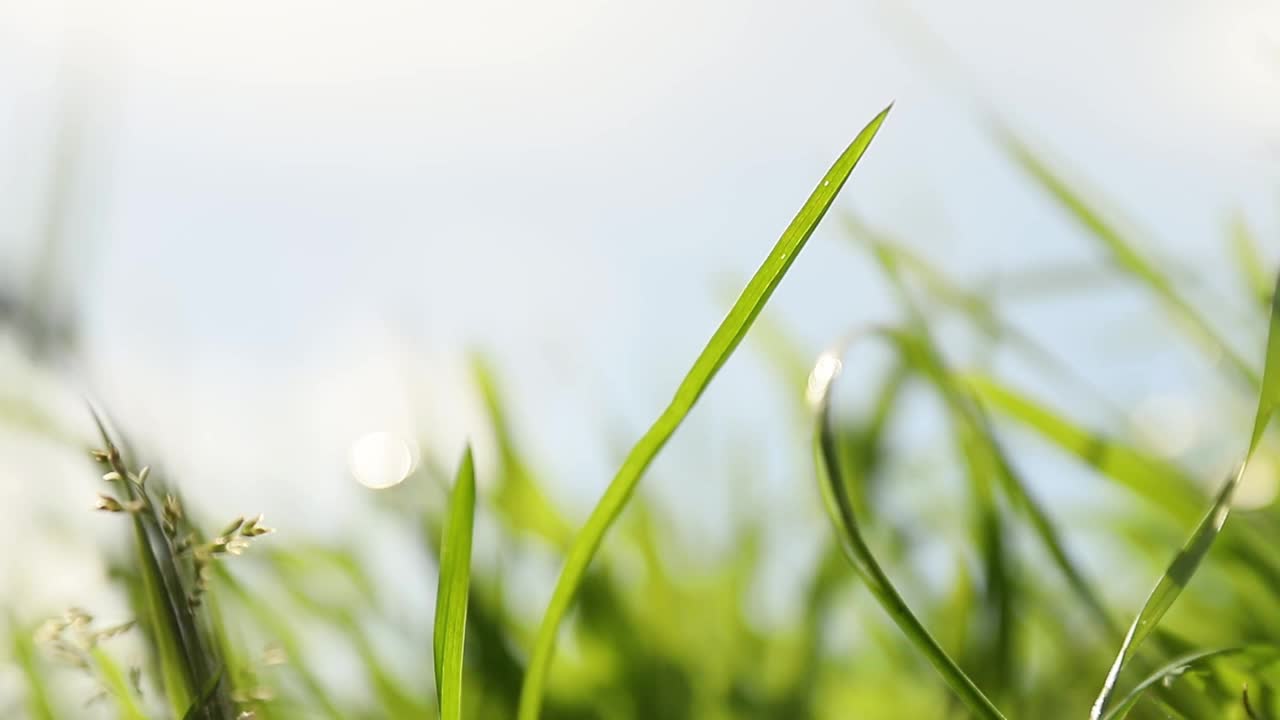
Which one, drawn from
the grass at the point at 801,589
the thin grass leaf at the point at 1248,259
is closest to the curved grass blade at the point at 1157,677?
the grass at the point at 801,589

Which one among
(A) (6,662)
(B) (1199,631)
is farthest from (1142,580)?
(A) (6,662)

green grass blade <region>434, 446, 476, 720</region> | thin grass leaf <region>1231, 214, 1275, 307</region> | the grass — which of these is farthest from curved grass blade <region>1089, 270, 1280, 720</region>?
thin grass leaf <region>1231, 214, 1275, 307</region>

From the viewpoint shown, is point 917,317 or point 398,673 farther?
point 398,673

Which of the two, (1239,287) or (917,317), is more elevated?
(917,317)

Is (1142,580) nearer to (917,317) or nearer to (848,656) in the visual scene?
(848,656)

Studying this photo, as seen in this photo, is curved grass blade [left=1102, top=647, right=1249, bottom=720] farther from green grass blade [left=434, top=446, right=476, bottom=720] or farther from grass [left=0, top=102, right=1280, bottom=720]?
green grass blade [left=434, top=446, right=476, bottom=720]
